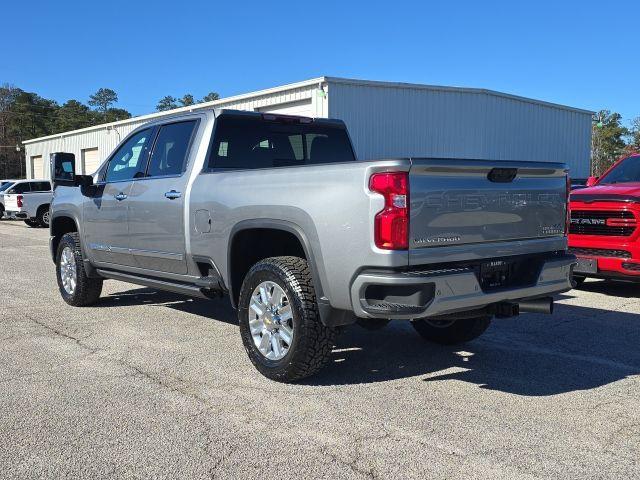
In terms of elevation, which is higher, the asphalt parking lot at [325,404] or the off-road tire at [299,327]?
the off-road tire at [299,327]

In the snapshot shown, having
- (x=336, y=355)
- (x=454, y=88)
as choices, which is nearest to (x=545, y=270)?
(x=336, y=355)

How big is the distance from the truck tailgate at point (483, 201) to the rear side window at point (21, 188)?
914 inches

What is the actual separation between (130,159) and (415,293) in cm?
375

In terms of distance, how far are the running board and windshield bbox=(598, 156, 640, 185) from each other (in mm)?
6338

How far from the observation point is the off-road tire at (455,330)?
5270 millimetres

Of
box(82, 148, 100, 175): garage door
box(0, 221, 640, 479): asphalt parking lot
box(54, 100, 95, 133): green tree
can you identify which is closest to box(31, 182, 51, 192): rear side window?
box(82, 148, 100, 175): garage door

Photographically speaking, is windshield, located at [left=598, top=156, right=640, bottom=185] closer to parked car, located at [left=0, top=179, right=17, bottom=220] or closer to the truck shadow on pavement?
the truck shadow on pavement

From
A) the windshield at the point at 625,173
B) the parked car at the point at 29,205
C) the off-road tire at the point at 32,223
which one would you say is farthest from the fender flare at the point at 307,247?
the off-road tire at the point at 32,223

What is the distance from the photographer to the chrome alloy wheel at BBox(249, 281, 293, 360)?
4398 mm

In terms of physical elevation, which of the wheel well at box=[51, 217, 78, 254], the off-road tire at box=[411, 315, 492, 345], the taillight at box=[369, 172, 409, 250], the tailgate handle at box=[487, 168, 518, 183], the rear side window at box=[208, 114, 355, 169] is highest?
the rear side window at box=[208, 114, 355, 169]

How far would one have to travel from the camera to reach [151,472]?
3.11m

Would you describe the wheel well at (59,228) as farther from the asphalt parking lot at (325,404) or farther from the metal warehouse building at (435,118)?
the metal warehouse building at (435,118)

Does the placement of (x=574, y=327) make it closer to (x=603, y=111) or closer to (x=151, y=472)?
(x=151, y=472)

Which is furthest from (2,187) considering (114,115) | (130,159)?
(114,115)
